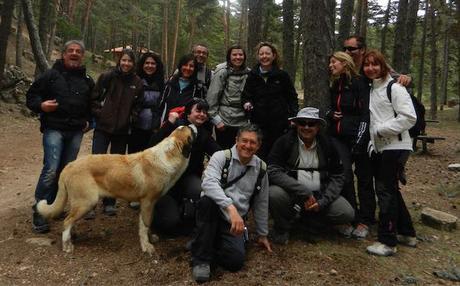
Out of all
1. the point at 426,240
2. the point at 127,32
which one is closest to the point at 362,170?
the point at 426,240

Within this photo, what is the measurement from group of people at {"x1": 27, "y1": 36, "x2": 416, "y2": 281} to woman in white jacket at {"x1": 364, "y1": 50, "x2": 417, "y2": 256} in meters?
0.01

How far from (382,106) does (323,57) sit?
4.26 feet

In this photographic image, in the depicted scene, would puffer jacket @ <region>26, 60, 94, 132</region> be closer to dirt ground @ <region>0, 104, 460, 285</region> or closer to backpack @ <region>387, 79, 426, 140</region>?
dirt ground @ <region>0, 104, 460, 285</region>

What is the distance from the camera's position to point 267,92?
17.8 feet

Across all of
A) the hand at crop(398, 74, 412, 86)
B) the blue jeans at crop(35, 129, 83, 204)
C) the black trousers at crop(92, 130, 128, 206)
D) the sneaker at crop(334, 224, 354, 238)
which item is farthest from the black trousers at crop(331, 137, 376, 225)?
the blue jeans at crop(35, 129, 83, 204)

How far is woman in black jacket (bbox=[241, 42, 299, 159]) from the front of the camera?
17.7 feet

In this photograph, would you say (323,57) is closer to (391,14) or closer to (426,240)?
Result: (426,240)

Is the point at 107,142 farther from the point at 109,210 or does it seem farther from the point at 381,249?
the point at 381,249

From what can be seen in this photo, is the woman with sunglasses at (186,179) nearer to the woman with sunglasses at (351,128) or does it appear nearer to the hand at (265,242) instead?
the hand at (265,242)

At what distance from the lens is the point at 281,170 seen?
16.4 feet

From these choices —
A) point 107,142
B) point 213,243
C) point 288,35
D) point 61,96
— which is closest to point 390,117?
point 213,243

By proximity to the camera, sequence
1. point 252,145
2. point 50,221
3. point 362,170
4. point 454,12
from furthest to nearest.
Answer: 1. point 454,12
2. point 50,221
3. point 362,170
4. point 252,145

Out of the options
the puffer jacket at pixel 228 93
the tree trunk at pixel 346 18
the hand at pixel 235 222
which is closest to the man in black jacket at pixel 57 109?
the puffer jacket at pixel 228 93

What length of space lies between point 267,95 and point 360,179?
165 centimetres
